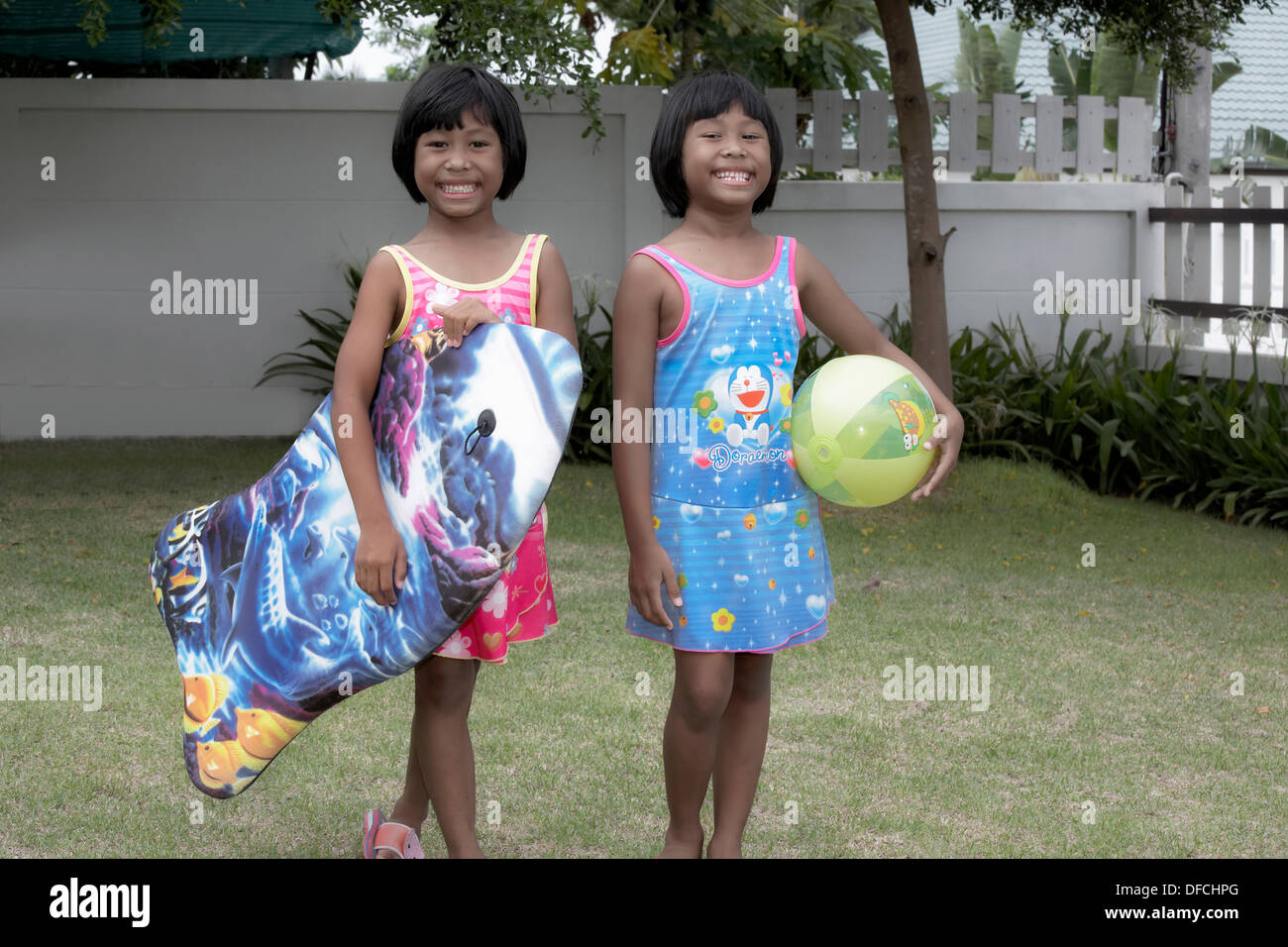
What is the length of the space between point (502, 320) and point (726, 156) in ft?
1.71

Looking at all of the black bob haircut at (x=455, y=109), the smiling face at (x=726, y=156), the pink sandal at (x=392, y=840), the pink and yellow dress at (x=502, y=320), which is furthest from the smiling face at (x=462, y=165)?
the pink sandal at (x=392, y=840)

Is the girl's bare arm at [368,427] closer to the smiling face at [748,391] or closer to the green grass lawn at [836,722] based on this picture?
the smiling face at [748,391]

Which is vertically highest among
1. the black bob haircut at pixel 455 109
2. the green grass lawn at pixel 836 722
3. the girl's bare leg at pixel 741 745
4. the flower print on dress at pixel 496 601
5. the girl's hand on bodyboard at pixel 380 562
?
the black bob haircut at pixel 455 109

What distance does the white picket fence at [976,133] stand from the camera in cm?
864

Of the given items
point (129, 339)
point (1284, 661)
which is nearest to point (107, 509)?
point (129, 339)

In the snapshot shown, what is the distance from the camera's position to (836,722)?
12.6 ft

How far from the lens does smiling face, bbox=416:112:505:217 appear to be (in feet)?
8.35

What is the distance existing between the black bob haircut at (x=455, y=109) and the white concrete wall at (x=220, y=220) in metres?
5.75

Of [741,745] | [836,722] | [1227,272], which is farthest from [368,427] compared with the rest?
[1227,272]

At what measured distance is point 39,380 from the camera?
8391 millimetres

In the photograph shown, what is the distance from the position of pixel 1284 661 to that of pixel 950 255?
477 cm

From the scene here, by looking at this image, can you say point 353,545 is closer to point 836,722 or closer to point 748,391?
point 748,391

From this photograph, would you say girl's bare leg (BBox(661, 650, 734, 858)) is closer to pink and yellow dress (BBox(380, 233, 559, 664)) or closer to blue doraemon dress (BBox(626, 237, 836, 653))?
blue doraemon dress (BBox(626, 237, 836, 653))

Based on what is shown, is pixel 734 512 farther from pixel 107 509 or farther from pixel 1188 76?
pixel 1188 76
